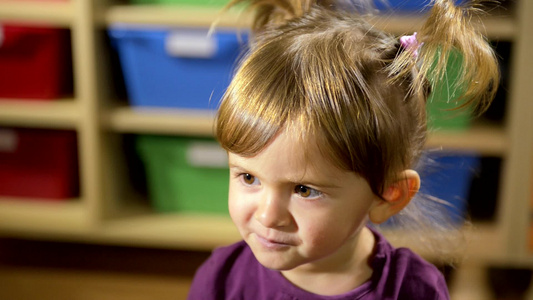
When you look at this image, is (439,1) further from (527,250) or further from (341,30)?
(527,250)

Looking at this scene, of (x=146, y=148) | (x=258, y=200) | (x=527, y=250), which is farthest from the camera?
(x=146, y=148)

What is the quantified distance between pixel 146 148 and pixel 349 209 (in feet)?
3.40

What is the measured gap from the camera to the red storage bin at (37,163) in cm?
171

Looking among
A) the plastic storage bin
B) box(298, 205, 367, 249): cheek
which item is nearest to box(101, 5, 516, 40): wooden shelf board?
the plastic storage bin

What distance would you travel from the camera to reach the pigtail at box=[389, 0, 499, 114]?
2.38 ft

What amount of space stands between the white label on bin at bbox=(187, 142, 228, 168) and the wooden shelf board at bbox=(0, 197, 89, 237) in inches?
11.8

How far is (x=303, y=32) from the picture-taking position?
0.77m

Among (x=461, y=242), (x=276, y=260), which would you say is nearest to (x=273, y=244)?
(x=276, y=260)

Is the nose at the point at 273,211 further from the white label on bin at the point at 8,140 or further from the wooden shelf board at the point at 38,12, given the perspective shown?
the white label on bin at the point at 8,140

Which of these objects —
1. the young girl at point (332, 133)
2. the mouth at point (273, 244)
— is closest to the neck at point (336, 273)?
the young girl at point (332, 133)

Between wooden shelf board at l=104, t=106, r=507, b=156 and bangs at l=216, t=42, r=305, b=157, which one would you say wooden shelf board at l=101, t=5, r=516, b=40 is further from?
bangs at l=216, t=42, r=305, b=157

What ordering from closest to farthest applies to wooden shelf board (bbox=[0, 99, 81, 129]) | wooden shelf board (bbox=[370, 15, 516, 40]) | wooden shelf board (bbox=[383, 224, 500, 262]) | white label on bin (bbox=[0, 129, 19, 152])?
1. wooden shelf board (bbox=[383, 224, 500, 262])
2. wooden shelf board (bbox=[370, 15, 516, 40])
3. wooden shelf board (bbox=[0, 99, 81, 129])
4. white label on bin (bbox=[0, 129, 19, 152])

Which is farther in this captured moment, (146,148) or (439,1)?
(146,148)

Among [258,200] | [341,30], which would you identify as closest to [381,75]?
[341,30]
